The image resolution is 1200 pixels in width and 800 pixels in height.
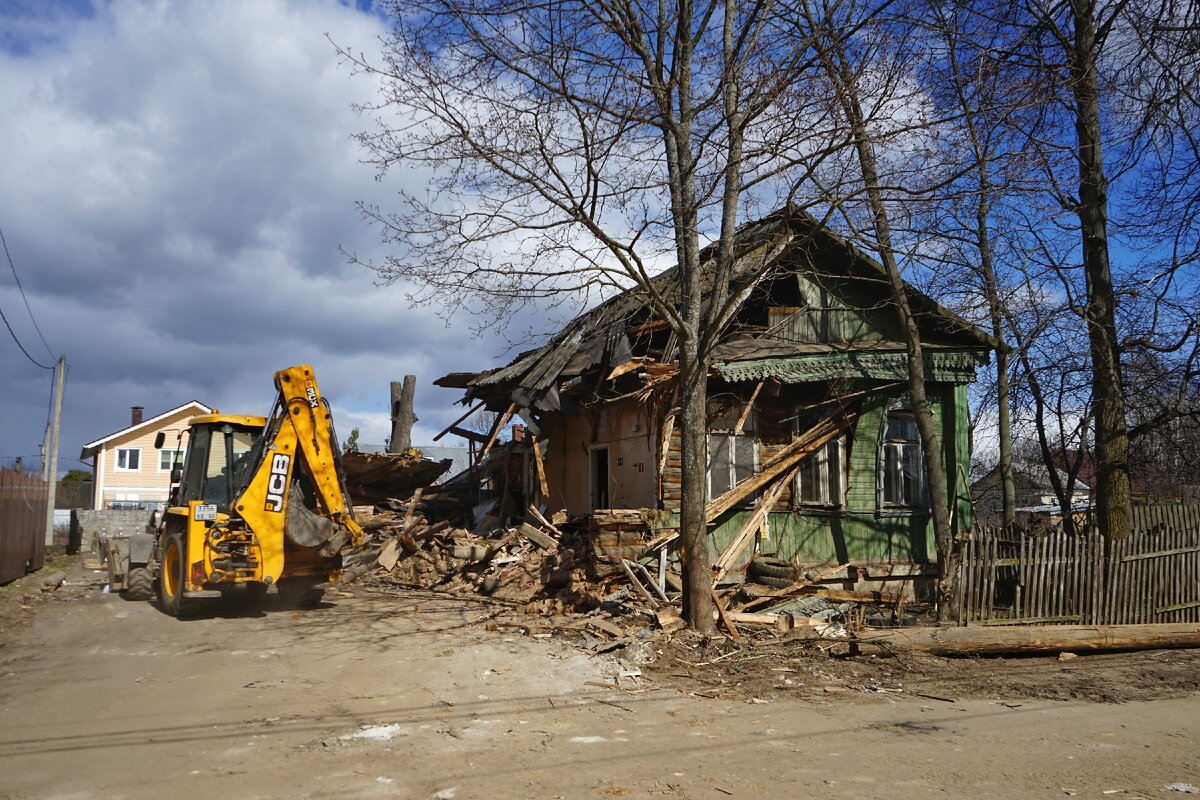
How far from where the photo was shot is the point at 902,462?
656 inches

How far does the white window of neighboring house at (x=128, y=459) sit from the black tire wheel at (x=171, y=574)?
39854 millimetres

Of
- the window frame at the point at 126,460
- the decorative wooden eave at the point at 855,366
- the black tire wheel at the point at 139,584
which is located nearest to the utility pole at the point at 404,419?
the black tire wheel at the point at 139,584

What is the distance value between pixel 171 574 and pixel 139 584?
6.55 feet

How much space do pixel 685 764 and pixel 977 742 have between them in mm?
2454

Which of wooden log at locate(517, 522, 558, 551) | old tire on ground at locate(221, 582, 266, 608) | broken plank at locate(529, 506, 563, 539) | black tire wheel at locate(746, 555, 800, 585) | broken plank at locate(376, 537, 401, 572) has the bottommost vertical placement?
old tire on ground at locate(221, 582, 266, 608)

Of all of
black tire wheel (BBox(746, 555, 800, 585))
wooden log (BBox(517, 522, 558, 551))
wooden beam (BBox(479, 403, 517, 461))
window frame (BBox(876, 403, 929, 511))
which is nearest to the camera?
black tire wheel (BBox(746, 555, 800, 585))

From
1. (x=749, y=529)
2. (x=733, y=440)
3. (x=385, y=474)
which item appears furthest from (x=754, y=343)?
(x=385, y=474)

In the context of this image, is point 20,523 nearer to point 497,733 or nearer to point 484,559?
A: point 484,559

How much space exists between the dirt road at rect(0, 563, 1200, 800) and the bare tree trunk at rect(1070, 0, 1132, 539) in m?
4.89

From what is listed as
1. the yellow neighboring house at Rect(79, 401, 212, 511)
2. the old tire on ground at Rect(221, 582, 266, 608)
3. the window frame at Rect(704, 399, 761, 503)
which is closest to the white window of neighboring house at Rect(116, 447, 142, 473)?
the yellow neighboring house at Rect(79, 401, 212, 511)

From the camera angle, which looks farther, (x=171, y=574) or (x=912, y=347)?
(x=912, y=347)

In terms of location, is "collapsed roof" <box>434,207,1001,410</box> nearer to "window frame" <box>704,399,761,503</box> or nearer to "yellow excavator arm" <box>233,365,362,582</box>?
"window frame" <box>704,399,761,503</box>

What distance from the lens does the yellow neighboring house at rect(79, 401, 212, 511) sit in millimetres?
47844

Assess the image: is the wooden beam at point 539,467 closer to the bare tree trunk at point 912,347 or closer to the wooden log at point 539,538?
Answer: the wooden log at point 539,538
